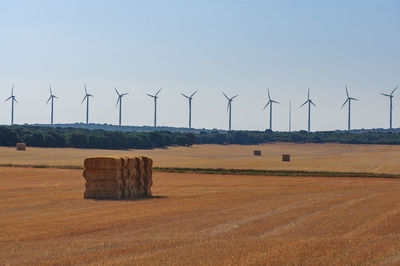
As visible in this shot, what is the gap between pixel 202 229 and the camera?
70.8ft

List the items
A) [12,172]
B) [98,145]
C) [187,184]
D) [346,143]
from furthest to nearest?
1. [346,143]
2. [98,145]
3. [12,172]
4. [187,184]

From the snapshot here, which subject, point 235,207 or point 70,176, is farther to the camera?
point 70,176

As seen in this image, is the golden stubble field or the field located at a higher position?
the golden stubble field

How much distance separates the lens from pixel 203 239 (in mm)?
19156

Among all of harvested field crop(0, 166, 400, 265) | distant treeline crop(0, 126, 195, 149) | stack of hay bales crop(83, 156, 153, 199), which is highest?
distant treeline crop(0, 126, 195, 149)

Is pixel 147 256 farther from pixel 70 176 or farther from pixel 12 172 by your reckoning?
pixel 12 172

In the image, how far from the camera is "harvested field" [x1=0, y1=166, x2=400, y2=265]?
16.0 meters

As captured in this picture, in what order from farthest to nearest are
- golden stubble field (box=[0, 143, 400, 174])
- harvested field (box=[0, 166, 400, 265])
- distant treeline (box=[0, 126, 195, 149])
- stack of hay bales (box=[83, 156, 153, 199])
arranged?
distant treeline (box=[0, 126, 195, 149]) → golden stubble field (box=[0, 143, 400, 174]) → stack of hay bales (box=[83, 156, 153, 199]) → harvested field (box=[0, 166, 400, 265])

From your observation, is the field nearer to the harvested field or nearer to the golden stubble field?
the harvested field

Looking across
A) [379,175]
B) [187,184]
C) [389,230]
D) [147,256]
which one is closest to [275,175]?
[379,175]

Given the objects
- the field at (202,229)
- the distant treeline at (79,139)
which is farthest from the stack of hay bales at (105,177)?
the distant treeline at (79,139)

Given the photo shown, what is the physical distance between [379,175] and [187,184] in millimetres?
21598

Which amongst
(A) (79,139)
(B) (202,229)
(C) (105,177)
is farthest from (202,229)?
(A) (79,139)

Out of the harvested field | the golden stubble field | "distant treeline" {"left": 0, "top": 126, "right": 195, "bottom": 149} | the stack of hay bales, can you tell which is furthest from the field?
"distant treeline" {"left": 0, "top": 126, "right": 195, "bottom": 149}
